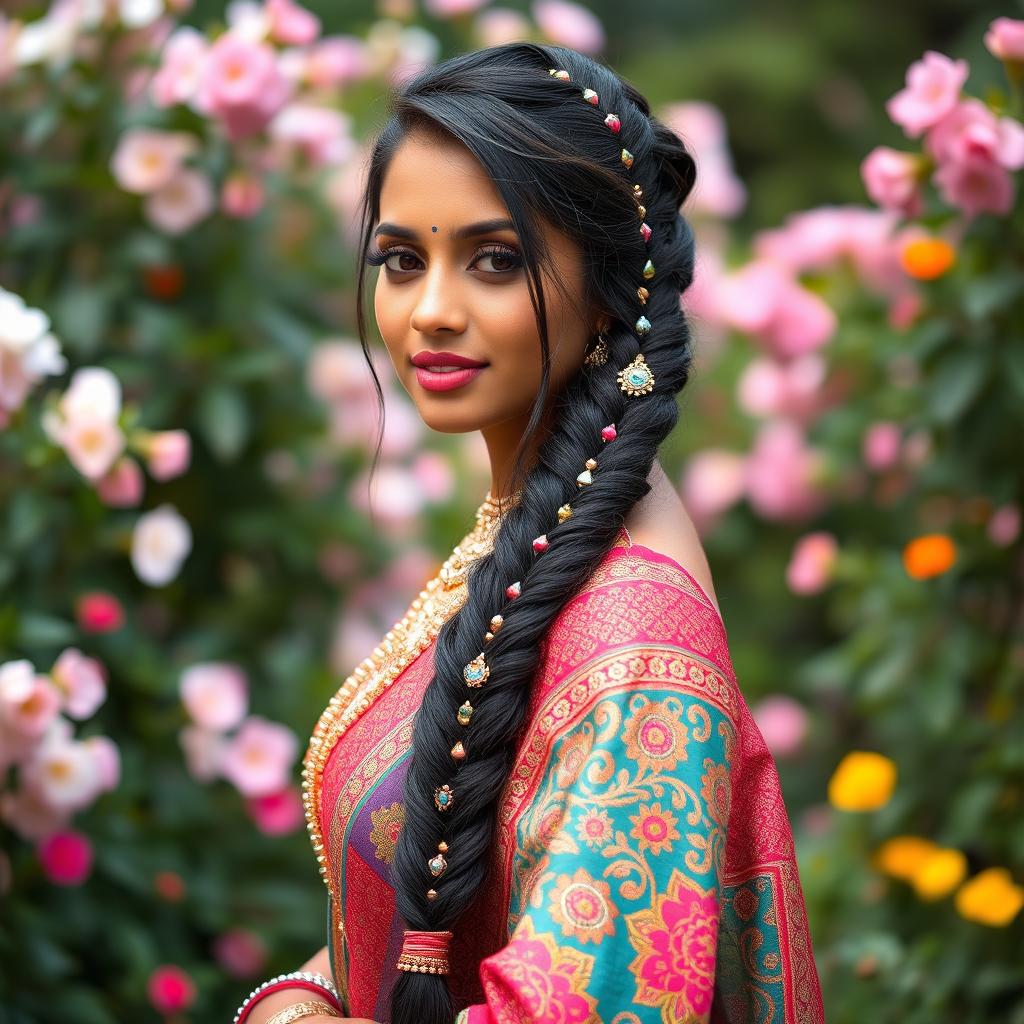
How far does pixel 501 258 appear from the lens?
155cm

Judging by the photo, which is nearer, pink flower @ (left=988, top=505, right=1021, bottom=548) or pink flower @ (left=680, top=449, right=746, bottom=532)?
pink flower @ (left=988, top=505, right=1021, bottom=548)

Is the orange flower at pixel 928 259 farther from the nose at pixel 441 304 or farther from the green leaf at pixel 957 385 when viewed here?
the nose at pixel 441 304

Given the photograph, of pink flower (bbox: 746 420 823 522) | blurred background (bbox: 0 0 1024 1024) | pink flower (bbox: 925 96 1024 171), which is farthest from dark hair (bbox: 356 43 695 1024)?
pink flower (bbox: 746 420 823 522)

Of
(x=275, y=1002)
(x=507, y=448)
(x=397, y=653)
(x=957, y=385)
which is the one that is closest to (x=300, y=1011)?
(x=275, y=1002)

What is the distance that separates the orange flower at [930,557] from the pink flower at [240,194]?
1.73m

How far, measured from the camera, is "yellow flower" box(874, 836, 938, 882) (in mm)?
2736

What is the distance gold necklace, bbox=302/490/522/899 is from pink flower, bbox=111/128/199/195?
1677mm

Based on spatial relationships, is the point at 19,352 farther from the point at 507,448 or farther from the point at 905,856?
the point at 905,856

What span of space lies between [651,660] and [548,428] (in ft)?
1.23

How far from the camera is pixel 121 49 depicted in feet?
10.8

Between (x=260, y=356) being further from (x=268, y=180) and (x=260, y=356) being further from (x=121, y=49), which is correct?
(x=121, y=49)

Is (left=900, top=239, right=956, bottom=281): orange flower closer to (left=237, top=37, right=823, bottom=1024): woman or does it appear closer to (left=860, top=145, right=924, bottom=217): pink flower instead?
(left=860, top=145, right=924, bottom=217): pink flower

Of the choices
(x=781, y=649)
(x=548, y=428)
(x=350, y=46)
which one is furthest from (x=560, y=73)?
(x=781, y=649)

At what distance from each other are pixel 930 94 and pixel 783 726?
6.04 feet
